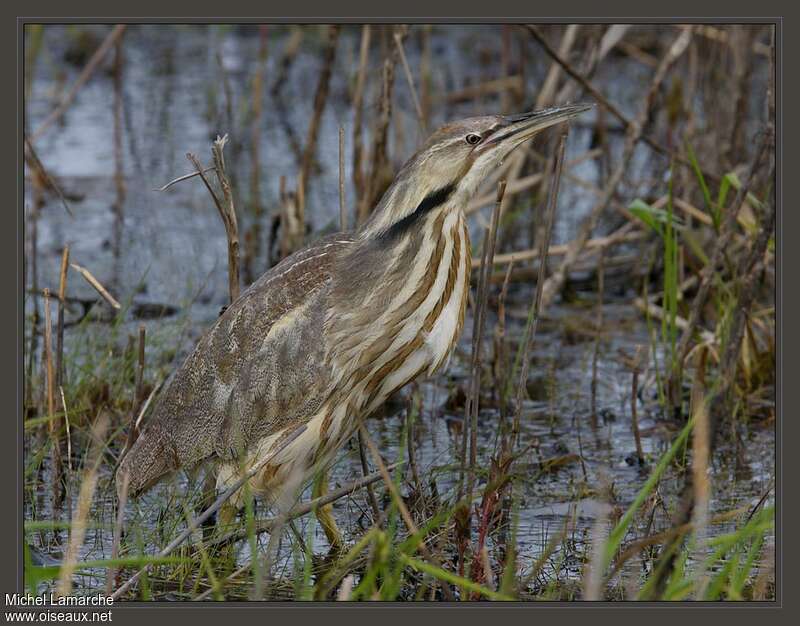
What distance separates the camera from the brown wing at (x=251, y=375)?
3432 mm

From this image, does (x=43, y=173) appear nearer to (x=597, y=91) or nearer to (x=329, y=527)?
(x=329, y=527)

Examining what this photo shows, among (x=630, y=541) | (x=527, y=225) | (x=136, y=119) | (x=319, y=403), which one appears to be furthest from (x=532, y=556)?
(x=136, y=119)

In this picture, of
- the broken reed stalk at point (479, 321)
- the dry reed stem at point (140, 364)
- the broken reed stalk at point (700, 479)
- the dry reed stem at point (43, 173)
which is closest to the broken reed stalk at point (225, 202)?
the dry reed stem at point (140, 364)

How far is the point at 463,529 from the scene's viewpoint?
3248 mm

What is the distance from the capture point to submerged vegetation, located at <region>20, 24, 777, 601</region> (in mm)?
3178

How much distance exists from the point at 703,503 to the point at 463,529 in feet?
2.81

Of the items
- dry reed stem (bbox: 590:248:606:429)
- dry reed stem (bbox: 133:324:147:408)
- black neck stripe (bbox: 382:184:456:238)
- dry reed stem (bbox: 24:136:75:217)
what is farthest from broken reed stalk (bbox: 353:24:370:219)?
black neck stripe (bbox: 382:184:456:238)

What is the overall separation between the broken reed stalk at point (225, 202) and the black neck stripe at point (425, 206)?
1.39 feet

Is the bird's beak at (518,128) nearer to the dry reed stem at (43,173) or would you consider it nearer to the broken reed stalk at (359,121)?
the dry reed stem at (43,173)

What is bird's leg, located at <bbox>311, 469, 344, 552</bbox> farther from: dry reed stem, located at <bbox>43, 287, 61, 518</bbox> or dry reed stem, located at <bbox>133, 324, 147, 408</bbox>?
dry reed stem, located at <bbox>43, 287, 61, 518</bbox>

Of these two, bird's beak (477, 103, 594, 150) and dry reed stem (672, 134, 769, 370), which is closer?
bird's beak (477, 103, 594, 150)

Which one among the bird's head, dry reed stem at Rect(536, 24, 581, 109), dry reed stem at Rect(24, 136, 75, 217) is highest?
dry reed stem at Rect(536, 24, 581, 109)

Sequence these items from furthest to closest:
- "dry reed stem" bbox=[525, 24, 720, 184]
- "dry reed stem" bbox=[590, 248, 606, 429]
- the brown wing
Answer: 1. "dry reed stem" bbox=[590, 248, 606, 429]
2. "dry reed stem" bbox=[525, 24, 720, 184]
3. the brown wing

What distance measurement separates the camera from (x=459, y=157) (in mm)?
3227
